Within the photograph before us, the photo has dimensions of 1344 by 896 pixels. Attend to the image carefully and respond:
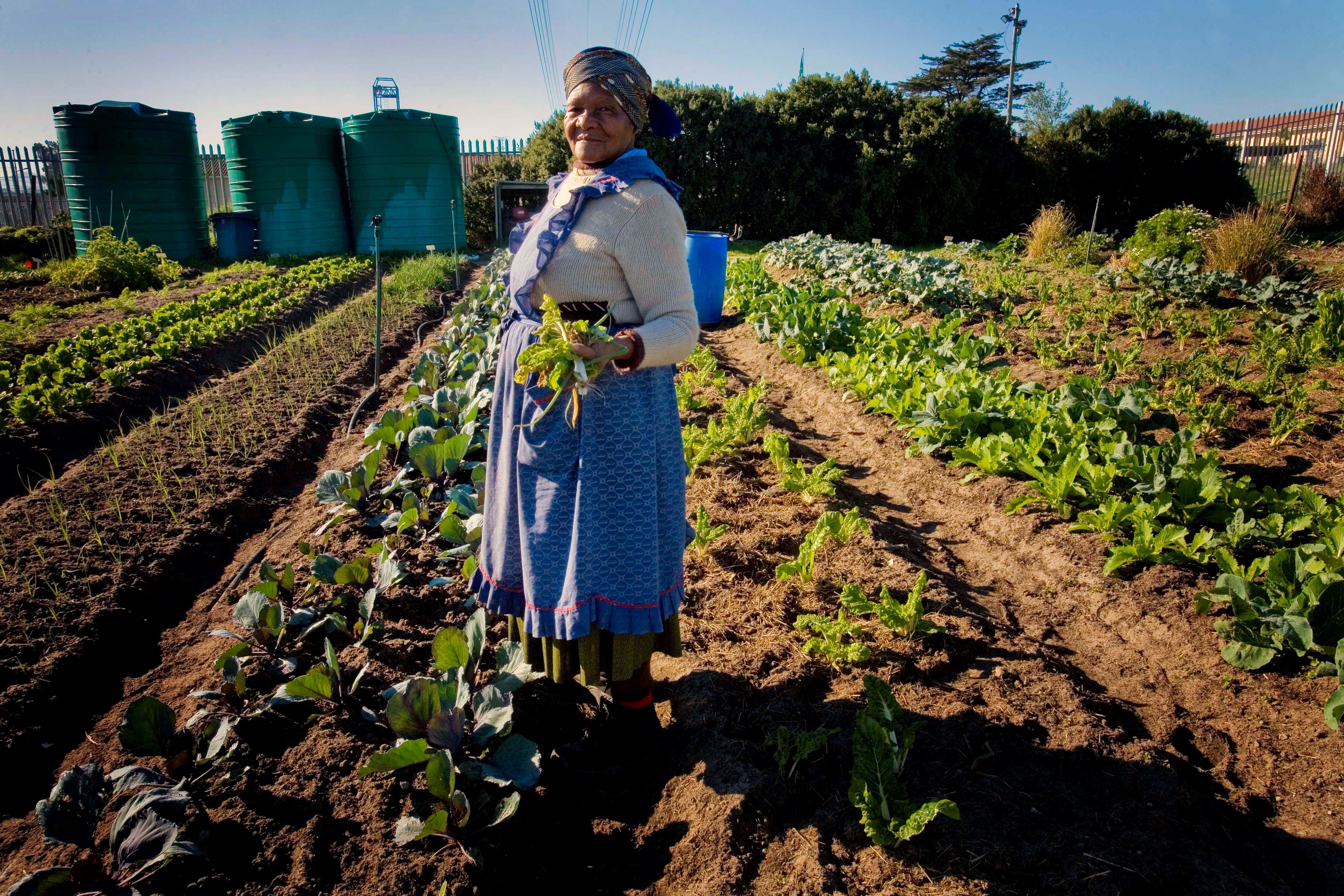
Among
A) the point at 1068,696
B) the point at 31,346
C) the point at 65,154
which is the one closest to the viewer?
the point at 1068,696

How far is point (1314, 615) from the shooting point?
2.35m

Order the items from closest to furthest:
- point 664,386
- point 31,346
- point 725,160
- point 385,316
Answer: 1. point 664,386
2. point 31,346
3. point 385,316
4. point 725,160

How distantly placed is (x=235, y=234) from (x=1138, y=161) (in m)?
20.0

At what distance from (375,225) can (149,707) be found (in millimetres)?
3365

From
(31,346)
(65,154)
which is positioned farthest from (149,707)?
(65,154)

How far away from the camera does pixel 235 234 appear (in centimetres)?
1344

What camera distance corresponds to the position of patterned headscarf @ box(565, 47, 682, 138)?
1.74 metres

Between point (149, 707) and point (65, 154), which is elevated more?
point (65, 154)

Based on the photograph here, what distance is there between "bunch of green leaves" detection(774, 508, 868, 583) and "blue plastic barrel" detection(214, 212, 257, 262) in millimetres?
13805

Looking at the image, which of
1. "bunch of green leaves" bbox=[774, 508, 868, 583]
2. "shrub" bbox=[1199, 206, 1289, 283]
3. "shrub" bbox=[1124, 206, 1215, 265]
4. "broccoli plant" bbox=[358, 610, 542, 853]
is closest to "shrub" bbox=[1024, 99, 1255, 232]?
"shrub" bbox=[1124, 206, 1215, 265]

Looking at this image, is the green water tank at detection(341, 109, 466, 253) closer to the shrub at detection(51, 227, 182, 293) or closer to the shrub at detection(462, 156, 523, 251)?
the shrub at detection(462, 156, 523, 251)

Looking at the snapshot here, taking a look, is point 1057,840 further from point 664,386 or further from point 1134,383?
point 1134,383

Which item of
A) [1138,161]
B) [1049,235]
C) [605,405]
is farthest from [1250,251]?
[1138,161]

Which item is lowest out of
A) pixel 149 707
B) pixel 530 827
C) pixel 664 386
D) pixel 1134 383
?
pixel 530 827
